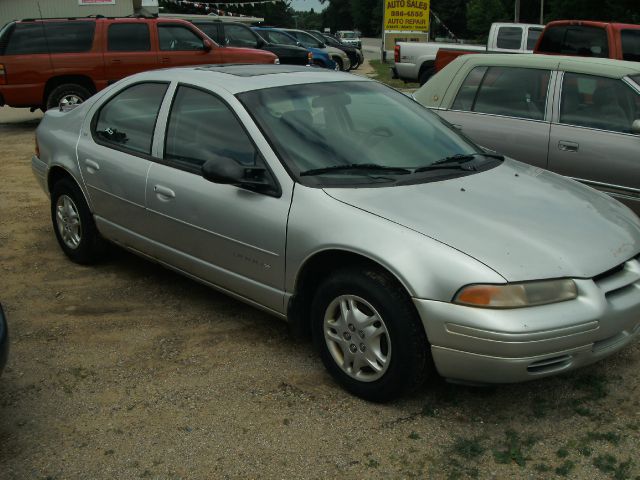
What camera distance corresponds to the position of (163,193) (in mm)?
4508

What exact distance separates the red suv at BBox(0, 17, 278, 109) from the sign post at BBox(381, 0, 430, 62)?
16593 millimetres

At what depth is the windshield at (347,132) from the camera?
3991 millimetres

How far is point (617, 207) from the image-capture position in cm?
414

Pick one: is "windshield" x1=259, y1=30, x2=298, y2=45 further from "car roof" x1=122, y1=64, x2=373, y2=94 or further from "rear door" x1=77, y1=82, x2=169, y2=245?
"car roof" x1=122, y1=64, x2=373, y2=94

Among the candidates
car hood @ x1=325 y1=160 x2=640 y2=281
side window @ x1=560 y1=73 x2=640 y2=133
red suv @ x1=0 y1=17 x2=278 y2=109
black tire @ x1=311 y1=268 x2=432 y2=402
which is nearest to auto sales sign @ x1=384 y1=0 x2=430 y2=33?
red suv @ x1=0 y1=17 x2=278 y2=109

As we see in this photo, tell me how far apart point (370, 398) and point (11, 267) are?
3.28 metres

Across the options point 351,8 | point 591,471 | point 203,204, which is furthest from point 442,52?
point 351,8

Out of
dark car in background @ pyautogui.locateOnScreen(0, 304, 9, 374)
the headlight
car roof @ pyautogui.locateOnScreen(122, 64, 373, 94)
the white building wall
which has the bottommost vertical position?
dark car in background @ pyautogui.locateOnScreen(0, 304, 9, 374)

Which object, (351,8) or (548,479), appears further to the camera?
(351,8)

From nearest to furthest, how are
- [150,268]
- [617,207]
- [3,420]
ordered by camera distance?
[3,420], [617,207], [150,268]

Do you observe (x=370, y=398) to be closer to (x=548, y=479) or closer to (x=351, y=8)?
(x=548, y=479)

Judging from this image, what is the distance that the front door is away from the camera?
3932mm

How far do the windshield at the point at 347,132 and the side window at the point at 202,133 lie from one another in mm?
143

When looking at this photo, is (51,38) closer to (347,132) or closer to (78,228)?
(78,228)
